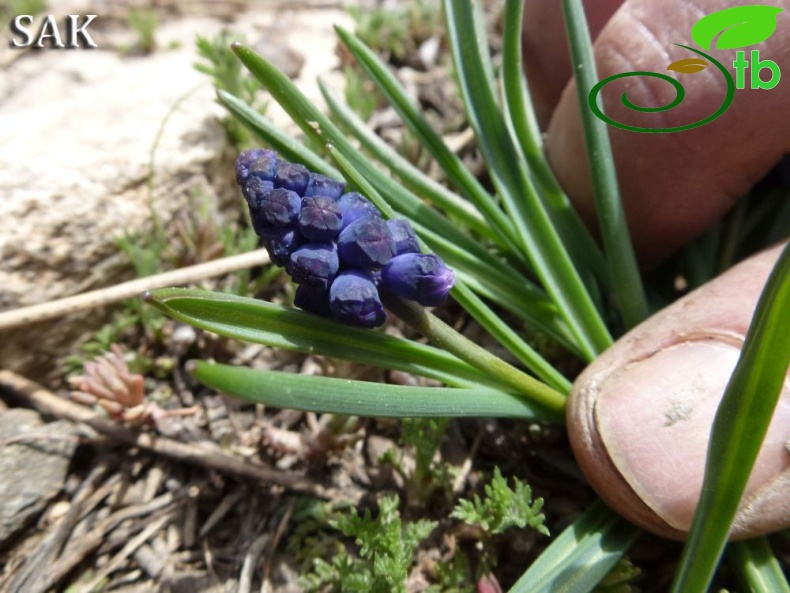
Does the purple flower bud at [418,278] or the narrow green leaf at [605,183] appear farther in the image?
the narrow green leaf at [605,183]

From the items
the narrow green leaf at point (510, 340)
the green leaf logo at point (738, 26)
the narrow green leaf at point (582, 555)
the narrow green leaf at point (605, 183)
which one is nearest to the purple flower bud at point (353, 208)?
the narrow green leaf at point (510, 340)

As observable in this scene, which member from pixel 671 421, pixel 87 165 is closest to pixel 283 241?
pixel 671 421

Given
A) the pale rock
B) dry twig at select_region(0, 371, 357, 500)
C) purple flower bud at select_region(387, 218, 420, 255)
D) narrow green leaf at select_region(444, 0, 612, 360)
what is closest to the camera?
purple flower bud at select_region(387, 218, 420, 255)

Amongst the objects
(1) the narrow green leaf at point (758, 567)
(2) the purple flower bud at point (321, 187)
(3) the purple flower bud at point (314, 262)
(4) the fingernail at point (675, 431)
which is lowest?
(1) the narrow green leaf at point (758, 567)

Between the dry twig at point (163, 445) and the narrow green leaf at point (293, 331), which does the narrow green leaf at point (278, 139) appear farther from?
the dry twig at point (163, 445)

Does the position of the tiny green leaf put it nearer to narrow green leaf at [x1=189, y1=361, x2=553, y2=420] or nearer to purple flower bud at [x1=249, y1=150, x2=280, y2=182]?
narrow green leaf at [x1=189, y1=361, x2=553, y2=420]

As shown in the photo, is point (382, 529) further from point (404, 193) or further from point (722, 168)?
point (722, 168)

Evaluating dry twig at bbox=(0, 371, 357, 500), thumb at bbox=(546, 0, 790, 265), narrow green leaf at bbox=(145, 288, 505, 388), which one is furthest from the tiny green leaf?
thumb at bbox=(546, 0, 790, 265)

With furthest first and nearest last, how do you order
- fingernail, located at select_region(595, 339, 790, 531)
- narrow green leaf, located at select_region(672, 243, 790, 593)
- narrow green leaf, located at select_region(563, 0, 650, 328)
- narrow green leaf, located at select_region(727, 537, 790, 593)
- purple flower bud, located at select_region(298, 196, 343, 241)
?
1. narrow green leaf, located at select_region(563, 0, 650, 328)
2. narrow green leaf, located at select_region(727, 537, 790, 593)
3. fingernail, located at select_region(595, 339, 790, 531)
4. purple flower bud, located at select_region(298, 196, 343, 241)
5. narrow green leaf, located at select_region(672, 243, 790, 593)
